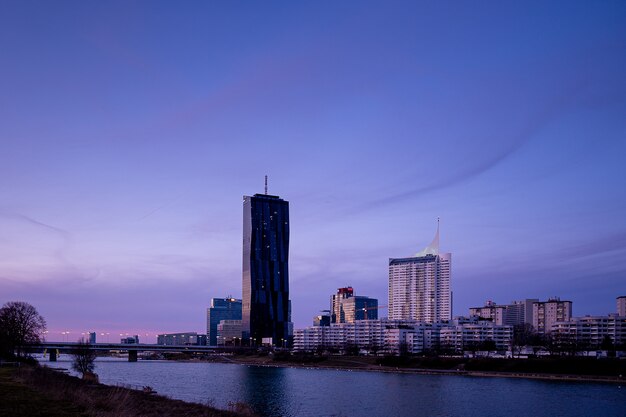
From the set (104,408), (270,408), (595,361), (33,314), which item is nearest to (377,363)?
(595,361)

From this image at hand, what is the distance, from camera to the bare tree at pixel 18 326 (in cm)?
10203

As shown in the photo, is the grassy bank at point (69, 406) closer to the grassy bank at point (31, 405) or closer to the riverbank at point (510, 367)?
the grassy bank at point (31, 405)

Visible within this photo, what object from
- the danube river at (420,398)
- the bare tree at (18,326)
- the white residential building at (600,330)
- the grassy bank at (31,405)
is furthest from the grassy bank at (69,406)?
the white residential building at (600,330)

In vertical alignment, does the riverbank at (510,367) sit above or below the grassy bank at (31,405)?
below

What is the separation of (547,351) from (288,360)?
74778mm

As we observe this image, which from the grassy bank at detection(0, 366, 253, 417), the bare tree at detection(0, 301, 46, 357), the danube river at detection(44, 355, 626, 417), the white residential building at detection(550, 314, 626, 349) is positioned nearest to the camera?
the grassy bank at detection(0, 366, 253, 417)

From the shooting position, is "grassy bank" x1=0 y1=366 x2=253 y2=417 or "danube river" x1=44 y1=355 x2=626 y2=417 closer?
Answer: "grassy bank" x1=0 y1=366 x2=253 y2=417

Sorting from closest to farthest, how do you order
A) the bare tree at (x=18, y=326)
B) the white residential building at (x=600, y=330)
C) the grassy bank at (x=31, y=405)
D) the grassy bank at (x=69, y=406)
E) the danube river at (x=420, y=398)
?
the grassy bank at (x=31, y=405) < the grassy bank at (x=69, y=406) < the danube river at (x=420, y=398) < the bare tree at (x=18, y=326) < the white residential building at (x=600, y=330)

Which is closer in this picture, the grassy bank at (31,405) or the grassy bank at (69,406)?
the grassy bank at (31,405)

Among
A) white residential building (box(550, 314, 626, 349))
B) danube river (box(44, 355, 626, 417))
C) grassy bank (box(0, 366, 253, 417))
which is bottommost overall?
white residential building (box(550, 314, 626, 349))

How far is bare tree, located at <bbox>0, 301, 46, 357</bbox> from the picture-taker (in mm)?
102031

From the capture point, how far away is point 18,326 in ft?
363

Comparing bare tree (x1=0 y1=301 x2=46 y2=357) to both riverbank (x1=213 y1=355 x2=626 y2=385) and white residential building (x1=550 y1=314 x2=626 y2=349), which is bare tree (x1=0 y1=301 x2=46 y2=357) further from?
white residential building (x1=550 y1=314 x2=626 y2=349)

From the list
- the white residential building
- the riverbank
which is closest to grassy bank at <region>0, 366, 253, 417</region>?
the riverbank
